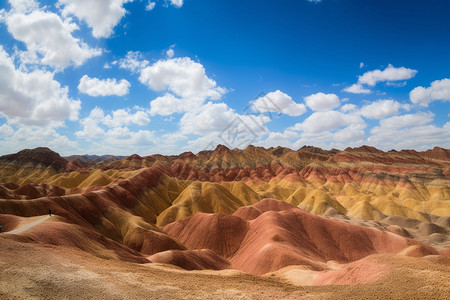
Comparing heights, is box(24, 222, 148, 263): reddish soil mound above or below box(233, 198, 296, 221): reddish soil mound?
above

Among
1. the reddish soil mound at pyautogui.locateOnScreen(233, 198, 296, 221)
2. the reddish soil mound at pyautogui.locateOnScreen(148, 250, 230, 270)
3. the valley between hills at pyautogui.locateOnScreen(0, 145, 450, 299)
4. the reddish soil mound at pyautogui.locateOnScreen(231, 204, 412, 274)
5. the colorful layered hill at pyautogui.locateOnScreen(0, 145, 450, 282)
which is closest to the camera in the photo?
the valley between hills at pyautogui.locateOnScreen(0, 145, 450, 299)

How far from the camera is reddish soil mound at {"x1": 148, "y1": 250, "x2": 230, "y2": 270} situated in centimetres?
4090

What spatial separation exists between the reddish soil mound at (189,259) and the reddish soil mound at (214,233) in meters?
13.6

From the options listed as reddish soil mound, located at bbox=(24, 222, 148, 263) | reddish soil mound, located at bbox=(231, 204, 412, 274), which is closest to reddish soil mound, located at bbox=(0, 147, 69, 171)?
reddish soil mound, located at bbox=(231, 204, 412, 274)

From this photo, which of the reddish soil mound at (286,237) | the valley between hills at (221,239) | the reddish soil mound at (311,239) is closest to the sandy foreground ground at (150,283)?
the valley between hills at (221,239)

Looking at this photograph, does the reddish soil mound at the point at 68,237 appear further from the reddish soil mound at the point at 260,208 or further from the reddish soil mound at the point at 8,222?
the reddish soil mound at the point at 260,208

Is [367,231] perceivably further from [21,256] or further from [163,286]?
[21,256]

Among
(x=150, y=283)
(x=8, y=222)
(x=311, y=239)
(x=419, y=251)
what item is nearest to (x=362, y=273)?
(x=150, y=283)

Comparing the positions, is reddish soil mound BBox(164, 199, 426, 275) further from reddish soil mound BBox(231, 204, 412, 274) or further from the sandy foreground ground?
the sandy foreground ground

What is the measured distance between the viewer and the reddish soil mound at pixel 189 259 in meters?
40.9

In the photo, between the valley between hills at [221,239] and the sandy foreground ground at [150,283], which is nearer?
the sandy foreground ground at [150,283]

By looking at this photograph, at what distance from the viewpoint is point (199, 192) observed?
108688mm

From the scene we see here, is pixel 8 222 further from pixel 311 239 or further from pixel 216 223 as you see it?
pixel 311 239

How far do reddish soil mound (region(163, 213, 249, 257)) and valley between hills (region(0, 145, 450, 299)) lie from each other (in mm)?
304
